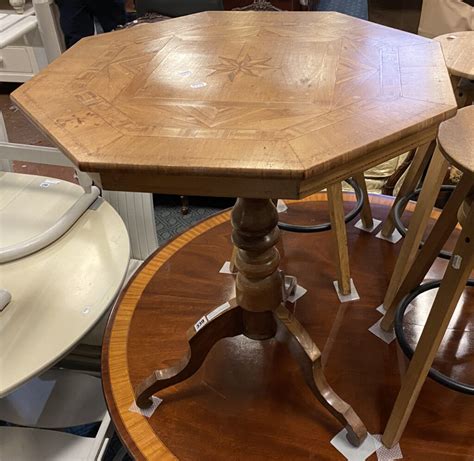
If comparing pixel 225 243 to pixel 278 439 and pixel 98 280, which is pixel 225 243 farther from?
pixel 278 439

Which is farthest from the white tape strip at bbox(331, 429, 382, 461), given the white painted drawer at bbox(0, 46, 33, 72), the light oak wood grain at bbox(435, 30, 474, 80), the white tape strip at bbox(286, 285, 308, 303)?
the white painted drawer at bbox(0, 46, 33, 72)

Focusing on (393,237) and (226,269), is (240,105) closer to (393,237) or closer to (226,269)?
(226,269)

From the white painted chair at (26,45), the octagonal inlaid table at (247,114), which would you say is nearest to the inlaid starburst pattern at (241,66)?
the octagonal inlaid table at (247,114)

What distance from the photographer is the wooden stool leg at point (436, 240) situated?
79cm

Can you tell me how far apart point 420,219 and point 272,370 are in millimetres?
387

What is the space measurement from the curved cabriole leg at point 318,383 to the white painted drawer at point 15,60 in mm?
2800

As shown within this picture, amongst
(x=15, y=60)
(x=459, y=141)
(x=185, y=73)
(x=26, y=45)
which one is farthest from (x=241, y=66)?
(x=15, y=60)

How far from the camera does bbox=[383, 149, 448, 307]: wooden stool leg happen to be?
2.90 ft

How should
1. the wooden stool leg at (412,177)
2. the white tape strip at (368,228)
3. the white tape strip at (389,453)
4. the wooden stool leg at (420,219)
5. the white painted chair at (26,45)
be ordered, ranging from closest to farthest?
the white tape strip at (389,453) < the wooden stool leg at (420,219) < the wooden stool leg at (412,177) < the white tape strip at (368,228) < the white painted chair at (26,45)

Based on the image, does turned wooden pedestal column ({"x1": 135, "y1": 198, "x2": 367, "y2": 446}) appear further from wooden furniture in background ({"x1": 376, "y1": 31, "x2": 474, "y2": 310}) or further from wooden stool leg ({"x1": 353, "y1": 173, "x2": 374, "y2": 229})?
wooden stool leg ({"x1": 353, "y1": 173, "x2": 374, "y2": 229})

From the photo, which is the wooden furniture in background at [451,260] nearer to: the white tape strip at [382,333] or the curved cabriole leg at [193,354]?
the white tape strip at [382,333]

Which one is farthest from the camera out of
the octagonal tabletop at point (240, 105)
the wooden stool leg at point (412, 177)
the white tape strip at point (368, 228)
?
the white tape strip at point (368, 228)

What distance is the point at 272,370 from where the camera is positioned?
36.8 inches

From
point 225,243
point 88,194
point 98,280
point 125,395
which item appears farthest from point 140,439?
point 88,194
